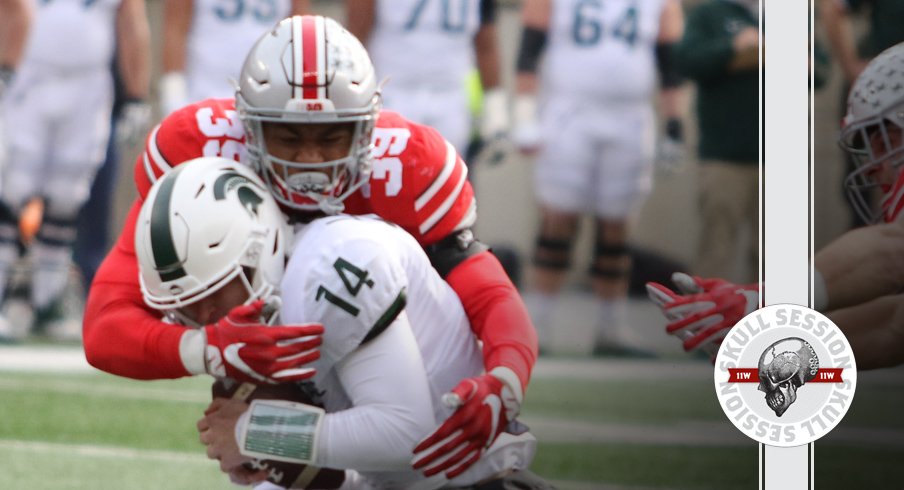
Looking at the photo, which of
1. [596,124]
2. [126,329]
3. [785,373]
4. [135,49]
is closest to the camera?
[126,329]

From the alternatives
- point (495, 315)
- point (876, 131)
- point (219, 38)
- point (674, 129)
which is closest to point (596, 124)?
point (674, 129)

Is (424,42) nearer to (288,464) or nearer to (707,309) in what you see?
(707,309)

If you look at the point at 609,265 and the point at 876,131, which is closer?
the point at 876,131

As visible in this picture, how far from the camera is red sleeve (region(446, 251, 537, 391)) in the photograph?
1507mm

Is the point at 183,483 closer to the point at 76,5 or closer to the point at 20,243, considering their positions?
the point at 20,243

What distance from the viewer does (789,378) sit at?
1.58 metres

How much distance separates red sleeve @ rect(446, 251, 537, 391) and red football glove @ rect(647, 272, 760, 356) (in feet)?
0.58

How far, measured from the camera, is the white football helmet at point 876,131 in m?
1.59

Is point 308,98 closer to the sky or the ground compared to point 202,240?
closer to the sky

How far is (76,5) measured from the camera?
3840mm

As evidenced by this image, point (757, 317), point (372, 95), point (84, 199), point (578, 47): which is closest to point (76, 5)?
point (84, 199)

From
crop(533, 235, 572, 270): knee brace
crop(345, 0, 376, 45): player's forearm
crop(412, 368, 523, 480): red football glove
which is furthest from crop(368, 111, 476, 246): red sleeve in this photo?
crop(345, 0, 376, 45): player's forearm

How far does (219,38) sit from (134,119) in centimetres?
31

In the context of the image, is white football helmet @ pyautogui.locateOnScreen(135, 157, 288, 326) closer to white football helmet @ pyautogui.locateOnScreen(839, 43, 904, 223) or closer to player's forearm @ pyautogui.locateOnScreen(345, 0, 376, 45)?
white football helmet @ pyautogui.locateOnScreen(839, 43, 904, 223)
